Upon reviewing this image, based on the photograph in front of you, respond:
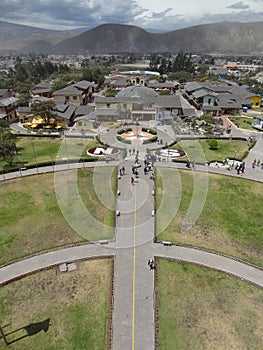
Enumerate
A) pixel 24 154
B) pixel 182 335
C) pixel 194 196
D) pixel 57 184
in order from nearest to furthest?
pixel 182 335 < pixel 194 196 < pixel 57 184 < pixel 24 154

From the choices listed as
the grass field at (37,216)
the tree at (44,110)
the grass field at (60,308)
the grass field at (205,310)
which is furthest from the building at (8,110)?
the grass field at (205,310)

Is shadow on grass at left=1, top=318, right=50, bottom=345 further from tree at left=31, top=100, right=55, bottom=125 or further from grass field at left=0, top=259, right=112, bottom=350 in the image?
tree at left=31, top=100, right=55, bottom=125

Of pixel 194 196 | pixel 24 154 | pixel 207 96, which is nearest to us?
pixel 194 196

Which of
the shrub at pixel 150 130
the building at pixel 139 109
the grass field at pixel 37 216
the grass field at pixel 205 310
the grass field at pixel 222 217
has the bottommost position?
the grass field at pixel 205 310

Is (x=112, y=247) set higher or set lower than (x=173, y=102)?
lower

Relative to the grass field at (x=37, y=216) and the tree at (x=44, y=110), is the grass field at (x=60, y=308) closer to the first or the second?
the grass field at (x=37, y=216)

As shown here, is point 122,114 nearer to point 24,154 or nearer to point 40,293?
point 24,154

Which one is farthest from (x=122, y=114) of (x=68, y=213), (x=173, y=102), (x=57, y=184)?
(x=68, y=213)
